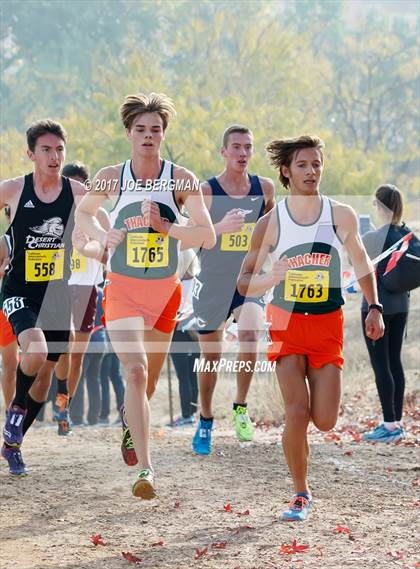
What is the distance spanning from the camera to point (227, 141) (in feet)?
28.2

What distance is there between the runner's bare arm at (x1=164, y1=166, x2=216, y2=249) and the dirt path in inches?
64.5

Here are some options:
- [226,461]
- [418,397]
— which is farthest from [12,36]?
[226,461]

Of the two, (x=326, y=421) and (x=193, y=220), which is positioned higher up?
(x=193, y=220)

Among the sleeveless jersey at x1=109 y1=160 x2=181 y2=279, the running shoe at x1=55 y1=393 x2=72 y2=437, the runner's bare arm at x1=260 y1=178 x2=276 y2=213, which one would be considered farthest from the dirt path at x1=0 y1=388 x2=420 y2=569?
the runner's bare arm at x1=260 y1=178 x2=276 y2=213

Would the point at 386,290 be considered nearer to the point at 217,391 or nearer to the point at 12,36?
the point at 217,391

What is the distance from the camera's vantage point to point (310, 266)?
619cm

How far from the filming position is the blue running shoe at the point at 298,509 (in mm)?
6133

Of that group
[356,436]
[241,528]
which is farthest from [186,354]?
[241,528]

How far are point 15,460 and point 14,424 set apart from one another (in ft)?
1.04

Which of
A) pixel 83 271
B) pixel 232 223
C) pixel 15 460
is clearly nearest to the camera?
pixel 15 460

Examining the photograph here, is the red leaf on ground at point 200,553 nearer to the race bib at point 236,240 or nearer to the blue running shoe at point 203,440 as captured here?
the blue running shoe at point 203,440

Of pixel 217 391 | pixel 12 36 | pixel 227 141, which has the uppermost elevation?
pixel 12 36

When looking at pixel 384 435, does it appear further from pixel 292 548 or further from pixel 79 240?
pixel 292 548

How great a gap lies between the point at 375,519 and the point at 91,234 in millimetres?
2405
